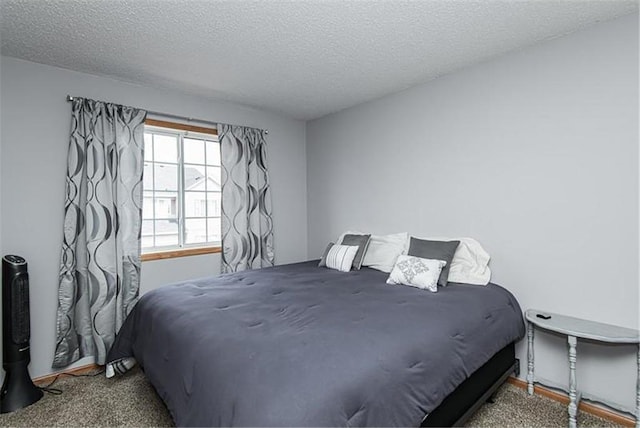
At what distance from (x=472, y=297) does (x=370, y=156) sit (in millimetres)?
1892

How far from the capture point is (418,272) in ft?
7.97

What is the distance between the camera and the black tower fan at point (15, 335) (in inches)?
84.4

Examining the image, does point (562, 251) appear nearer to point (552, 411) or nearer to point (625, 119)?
point (625, 119)

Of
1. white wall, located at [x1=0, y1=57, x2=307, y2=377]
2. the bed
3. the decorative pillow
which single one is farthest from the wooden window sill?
the decorative pillow

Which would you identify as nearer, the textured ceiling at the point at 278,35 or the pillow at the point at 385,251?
the textured ceiling at the point at 278,35

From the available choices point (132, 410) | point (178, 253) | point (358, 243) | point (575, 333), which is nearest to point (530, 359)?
point (575, 333)

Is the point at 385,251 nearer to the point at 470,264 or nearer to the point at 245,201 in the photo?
the point at 470,264

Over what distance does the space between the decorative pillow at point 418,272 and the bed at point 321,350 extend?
10 centimetres

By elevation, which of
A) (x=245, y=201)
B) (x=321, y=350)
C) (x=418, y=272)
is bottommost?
(x=321, y=350)

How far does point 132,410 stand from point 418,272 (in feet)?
7.19

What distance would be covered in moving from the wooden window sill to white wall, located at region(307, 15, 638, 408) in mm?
2018

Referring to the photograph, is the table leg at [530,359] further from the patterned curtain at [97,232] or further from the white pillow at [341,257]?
the patterned curtain at [97,232]

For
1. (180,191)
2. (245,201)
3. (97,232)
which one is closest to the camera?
(97,232)

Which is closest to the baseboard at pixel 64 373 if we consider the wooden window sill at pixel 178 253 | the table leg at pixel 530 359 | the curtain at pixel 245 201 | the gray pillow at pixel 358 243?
the wooden window sill at pixel 178 253
